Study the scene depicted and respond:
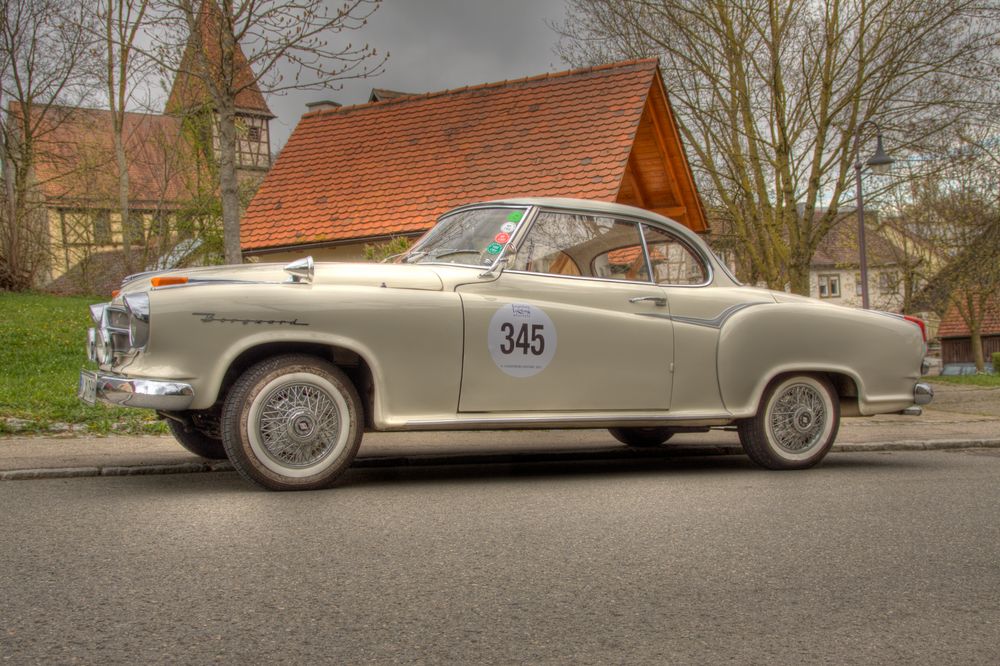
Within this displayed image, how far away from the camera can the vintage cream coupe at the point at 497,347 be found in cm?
580

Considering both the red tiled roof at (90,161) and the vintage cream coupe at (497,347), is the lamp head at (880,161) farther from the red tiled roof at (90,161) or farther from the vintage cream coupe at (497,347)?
the red tiled roof at (90,161)

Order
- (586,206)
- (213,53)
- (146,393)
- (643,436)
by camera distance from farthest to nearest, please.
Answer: (213,53) → (643,436) → (586,206) → (146,393)

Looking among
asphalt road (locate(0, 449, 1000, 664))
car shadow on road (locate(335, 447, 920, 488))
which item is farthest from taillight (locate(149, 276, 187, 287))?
car shadow on road (locate(335, 447, 920, 488))

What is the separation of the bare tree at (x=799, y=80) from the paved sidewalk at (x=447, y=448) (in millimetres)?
10651

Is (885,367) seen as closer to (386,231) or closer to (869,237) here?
(386,231)

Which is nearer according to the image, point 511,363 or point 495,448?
point 511,363

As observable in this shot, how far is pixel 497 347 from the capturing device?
6406 mm

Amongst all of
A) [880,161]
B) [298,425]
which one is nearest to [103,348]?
[298,425]

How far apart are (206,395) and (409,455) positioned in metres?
2.17

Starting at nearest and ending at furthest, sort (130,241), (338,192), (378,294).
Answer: (378,294) < (338,192) < (130,241)

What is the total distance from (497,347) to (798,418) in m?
2.48

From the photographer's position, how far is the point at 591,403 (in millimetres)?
6727

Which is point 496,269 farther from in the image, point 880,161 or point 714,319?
point 880,161

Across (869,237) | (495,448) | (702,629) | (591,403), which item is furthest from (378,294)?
(869,237)
